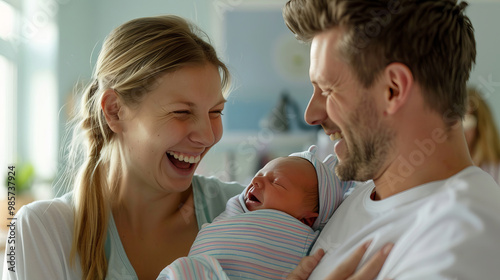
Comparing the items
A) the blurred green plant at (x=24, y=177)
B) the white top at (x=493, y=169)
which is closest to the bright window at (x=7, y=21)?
the blurred green plant at (x=24, y=177)

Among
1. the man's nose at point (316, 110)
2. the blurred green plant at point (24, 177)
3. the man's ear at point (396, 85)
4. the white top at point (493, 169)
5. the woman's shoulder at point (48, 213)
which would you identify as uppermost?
the man's ear at point (396, 85)

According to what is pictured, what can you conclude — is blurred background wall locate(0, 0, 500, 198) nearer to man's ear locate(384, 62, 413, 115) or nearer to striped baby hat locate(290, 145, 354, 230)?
striped baby hat locate(290, 145, 354, 230)

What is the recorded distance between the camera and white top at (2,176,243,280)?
1.46 metres

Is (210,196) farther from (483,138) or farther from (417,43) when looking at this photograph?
(483,138)

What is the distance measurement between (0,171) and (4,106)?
0.52m

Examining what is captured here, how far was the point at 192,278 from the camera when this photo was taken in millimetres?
1207

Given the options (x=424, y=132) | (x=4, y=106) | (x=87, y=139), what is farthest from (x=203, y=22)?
(x=424, y=132)

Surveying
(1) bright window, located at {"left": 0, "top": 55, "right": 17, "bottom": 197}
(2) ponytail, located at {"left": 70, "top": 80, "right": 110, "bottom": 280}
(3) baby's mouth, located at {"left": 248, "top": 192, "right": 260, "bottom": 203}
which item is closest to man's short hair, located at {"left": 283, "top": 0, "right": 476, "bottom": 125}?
(3) baby's mouth, located at {"left": 248, "top": 192, "right": 260, "bottom": 203}

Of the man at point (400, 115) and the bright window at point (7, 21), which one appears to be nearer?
the man at point (400, 115)

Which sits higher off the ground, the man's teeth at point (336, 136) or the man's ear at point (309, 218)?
the man's teeth at point (336, 136)

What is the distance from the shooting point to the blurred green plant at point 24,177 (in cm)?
348

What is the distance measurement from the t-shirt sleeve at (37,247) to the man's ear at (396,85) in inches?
41.5

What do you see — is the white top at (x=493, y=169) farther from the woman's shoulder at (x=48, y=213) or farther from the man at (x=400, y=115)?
the woman's shoulder at (x=48, y=213)

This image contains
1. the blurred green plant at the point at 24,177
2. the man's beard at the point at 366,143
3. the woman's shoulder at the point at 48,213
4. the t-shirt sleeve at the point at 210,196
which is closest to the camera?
the man's beard at the point at 366,143
